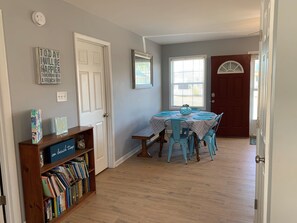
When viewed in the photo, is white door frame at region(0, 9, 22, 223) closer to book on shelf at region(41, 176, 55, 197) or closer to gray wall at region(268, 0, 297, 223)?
book on shelf at region(41, 176, 55, 197)

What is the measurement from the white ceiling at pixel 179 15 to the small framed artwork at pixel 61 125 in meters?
1.45

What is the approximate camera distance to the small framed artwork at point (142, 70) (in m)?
4.51

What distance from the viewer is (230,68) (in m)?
5.55

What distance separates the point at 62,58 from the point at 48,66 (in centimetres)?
29

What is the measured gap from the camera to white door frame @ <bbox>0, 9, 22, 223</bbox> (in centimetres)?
202

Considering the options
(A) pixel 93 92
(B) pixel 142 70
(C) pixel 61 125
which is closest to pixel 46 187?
(C) pixel 61 125

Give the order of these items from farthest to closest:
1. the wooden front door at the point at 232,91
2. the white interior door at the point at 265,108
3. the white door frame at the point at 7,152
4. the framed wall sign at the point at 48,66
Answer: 1. the wooden front door at the point at 232,91
2. the framed wall sign at the point at 48,66
3. the white door frame at the point at 7,152
4. the white interior door at the point at 265,108

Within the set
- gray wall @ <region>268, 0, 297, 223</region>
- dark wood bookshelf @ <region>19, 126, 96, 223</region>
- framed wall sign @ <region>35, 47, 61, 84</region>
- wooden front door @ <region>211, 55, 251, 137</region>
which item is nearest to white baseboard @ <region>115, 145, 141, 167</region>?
dark wood bookshelf @ <region>19, 126, 96, 223</region>

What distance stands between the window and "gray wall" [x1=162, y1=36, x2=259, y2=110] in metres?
0.13

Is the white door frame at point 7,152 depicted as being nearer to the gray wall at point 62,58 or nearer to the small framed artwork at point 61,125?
the gray wall at point 62,58

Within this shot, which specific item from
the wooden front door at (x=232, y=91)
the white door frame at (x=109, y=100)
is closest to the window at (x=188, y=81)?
the wooden front door at (x=232, y=91)

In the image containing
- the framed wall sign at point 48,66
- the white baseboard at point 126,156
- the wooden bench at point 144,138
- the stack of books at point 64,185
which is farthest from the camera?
the wooden bench at point 144,138

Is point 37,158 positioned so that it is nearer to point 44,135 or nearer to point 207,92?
point 44,135

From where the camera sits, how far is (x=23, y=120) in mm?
2223
